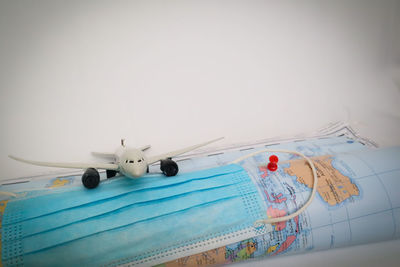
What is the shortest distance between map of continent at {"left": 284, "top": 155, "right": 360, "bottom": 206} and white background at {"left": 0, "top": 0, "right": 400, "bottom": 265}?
14.0 inches

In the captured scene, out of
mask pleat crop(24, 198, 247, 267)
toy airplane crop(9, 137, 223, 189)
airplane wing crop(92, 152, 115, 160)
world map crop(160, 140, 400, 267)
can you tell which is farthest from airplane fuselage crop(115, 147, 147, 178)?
Result: airplane wing crop(92, 152, 115, 160)

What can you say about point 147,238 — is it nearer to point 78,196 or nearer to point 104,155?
point 78,196

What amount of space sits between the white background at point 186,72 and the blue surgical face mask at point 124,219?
0.36 metres

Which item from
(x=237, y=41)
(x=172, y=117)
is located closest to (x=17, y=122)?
(x=172, y=117)

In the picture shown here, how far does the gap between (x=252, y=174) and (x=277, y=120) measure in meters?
0.49

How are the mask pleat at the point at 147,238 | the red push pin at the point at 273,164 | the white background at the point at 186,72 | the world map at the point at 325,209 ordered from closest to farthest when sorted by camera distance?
the mask pleat at the point at 147,238
the world map at the point at 325,209
the red push pin at the point at 273,164
the white background at the point at 186,72

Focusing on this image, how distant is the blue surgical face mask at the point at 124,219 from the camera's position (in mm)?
659

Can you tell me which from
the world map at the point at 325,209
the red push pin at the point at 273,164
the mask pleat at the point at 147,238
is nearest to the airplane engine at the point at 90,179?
the mask pleat at the point at 147,238

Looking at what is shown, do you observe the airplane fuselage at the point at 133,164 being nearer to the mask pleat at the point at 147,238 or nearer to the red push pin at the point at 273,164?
the mask pleat at the point at 147,238

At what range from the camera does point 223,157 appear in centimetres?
106

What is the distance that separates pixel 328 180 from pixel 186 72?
65cm

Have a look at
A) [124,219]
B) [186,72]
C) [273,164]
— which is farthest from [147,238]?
[186,72]

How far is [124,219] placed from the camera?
71 cm

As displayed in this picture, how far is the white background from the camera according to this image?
3.49 ft
